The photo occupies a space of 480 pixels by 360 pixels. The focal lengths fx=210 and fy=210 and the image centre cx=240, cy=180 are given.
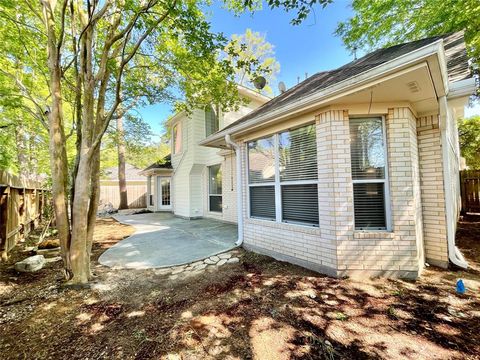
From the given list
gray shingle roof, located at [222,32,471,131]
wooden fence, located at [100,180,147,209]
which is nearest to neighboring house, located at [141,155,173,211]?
wooden fence, located at [100,180,147,209]

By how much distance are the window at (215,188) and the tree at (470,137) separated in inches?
708

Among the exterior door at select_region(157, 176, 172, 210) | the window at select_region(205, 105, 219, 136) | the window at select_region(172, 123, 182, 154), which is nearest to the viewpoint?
the window at select_region(205, 105, 219, 136)

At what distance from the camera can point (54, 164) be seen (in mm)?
3605

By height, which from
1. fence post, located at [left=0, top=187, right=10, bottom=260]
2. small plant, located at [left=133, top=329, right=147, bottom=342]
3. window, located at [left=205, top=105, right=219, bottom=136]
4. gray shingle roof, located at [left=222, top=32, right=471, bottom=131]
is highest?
window, located at [left=205, top=105, right=219, bottom=136]

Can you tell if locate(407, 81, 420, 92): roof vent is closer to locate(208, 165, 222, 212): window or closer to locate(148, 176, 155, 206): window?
locate(208, 165, 222, 212): window

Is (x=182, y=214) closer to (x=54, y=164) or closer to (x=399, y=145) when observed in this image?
(x=54, y=164)

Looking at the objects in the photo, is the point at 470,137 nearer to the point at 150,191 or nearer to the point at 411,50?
the point at 411,50

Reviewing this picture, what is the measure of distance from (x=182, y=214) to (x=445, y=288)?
33.7 feet

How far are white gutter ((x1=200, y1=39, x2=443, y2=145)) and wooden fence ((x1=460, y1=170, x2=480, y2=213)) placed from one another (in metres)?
10.4

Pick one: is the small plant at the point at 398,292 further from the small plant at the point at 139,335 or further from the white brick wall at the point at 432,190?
the small plant at the point at 139,335

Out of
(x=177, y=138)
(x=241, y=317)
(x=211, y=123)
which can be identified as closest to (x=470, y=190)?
(x=241, y=317)

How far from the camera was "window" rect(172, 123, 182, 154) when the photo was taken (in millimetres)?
12297

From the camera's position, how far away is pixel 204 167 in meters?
10.8

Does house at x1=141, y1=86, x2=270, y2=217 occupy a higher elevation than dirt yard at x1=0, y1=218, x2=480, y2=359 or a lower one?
higher
